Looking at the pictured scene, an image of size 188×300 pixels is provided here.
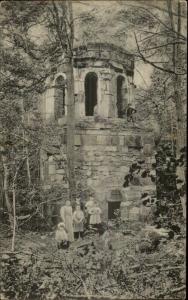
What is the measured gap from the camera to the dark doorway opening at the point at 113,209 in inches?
174

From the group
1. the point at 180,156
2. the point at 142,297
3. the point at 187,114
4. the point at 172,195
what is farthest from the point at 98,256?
the point at 187,114

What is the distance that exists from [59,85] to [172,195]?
150 cm

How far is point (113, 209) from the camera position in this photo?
4.43 metres

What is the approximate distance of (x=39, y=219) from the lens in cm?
462

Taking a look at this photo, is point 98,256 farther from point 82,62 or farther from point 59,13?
point 59,13

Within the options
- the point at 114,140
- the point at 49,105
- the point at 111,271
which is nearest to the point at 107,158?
the point at 114,140

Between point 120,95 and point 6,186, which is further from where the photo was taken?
point 6,186

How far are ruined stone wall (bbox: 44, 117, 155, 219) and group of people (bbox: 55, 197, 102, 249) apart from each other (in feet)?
0.25

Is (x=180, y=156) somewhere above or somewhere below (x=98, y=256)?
above

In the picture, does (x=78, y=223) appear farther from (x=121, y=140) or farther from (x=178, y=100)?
(x=178, y=100)

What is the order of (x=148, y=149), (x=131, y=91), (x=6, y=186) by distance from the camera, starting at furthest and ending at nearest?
(x=6, y=186), (x=131, y=91), (x=148, y=149)

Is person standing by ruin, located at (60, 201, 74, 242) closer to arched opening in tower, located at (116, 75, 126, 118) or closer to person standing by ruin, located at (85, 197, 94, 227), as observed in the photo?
person standing by ruin, located at (85, 197, 94, 227)

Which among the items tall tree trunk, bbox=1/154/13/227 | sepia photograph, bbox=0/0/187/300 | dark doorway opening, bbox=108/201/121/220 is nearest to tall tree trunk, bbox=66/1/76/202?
sepia photograph, bbox=0/0/187/300

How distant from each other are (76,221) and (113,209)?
14.4 inches
